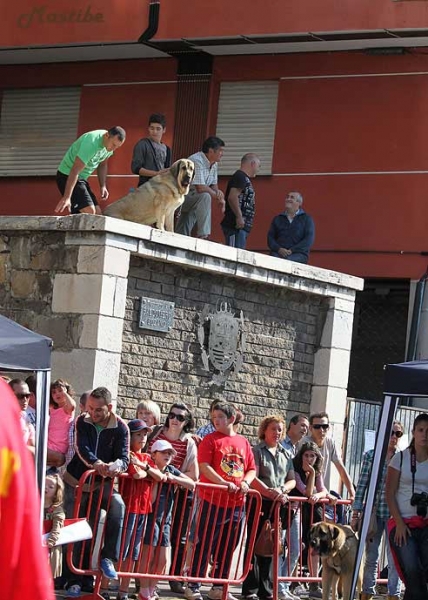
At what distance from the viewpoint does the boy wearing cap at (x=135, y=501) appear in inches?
416

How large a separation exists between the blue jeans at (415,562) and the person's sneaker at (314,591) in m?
2.78

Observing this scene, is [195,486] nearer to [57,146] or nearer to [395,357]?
[395,357]

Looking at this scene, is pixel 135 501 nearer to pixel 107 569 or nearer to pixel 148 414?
pixel 107 569

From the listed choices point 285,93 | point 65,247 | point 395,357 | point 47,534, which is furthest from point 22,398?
point 285,93

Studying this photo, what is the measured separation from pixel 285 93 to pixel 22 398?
13604mm

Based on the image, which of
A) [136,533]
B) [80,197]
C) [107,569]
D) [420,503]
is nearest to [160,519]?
[136,533]

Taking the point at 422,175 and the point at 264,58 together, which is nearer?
the point at 422,175

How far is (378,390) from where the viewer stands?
2167 cm

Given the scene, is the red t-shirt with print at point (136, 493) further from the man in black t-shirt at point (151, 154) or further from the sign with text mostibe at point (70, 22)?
the sign with text mostibe at point (70, 22)

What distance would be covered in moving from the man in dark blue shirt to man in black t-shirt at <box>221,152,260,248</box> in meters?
0.84

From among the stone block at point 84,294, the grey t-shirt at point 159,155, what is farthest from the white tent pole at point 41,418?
the grey t-shirt at point 159,155

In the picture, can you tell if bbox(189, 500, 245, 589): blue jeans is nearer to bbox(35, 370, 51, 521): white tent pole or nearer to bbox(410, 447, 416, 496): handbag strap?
bbox(410, 447, 416, 496): handbag strap

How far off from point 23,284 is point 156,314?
57.4 inches

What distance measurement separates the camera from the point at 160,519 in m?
10.8
